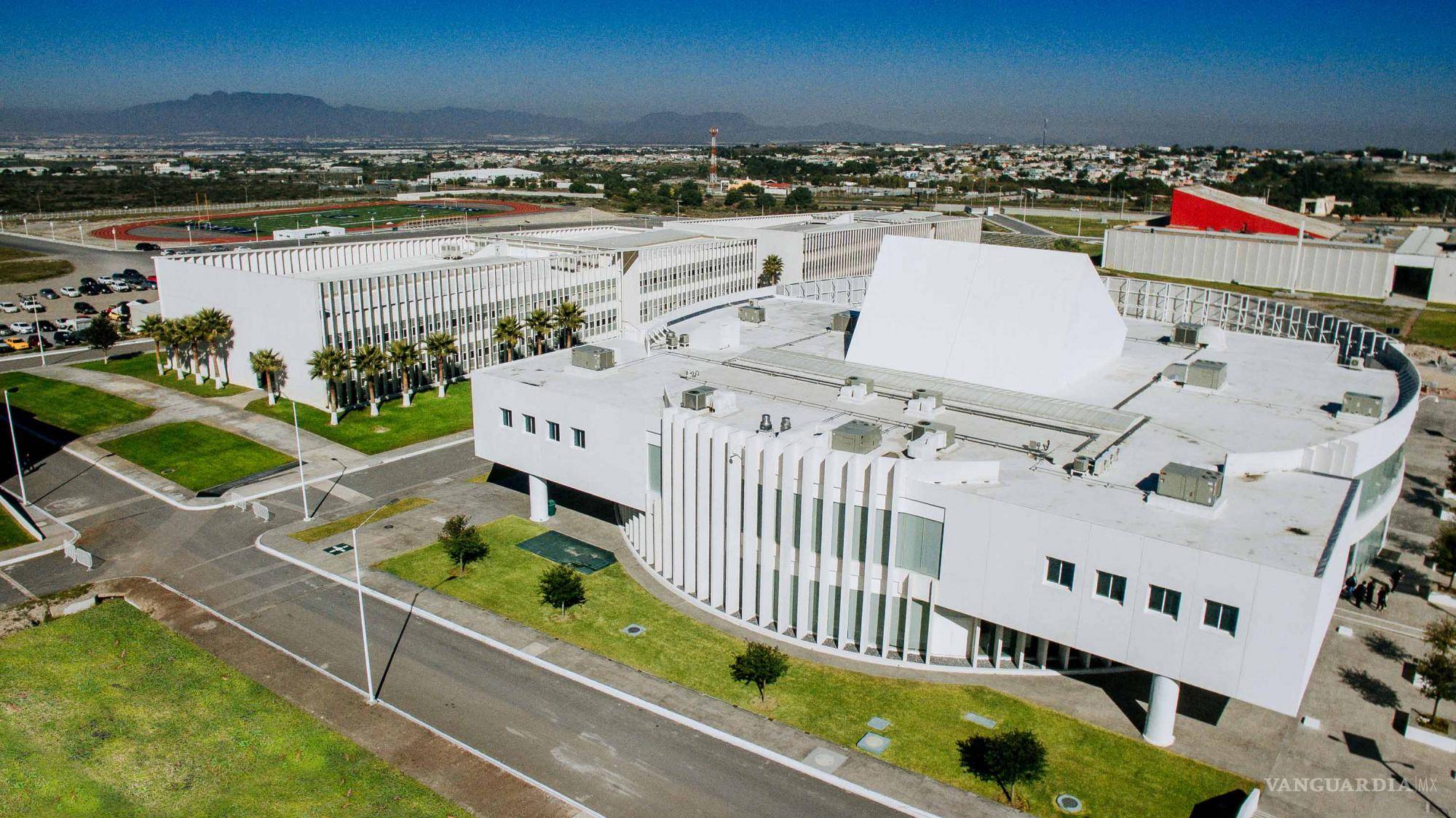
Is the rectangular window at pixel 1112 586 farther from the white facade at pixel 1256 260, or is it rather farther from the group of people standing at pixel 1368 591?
the white facade at pixel 1256 260

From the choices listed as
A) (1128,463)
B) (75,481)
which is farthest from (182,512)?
(1128,463)

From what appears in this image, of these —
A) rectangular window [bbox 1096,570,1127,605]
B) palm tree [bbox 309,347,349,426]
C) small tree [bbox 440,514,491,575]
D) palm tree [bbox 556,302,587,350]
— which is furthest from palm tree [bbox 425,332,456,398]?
rectangular window [bbox 1096,570,1127,605]

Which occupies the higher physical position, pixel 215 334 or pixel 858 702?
pixel 215 334

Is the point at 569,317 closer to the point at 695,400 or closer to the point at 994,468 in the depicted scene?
the point at 695,400

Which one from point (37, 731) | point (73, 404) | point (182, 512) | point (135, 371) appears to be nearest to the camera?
point (37, 731)

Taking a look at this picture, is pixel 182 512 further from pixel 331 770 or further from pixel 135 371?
pixel 135 371

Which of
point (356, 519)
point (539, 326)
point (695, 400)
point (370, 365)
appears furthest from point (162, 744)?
point (539, 326)

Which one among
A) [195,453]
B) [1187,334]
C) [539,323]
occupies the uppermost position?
[1187,334]
